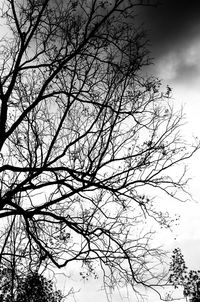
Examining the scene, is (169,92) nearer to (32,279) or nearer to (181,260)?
(32,279)

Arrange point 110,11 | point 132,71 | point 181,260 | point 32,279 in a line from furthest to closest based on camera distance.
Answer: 1. point 181,260
2. point 32,279
3. point 132,71
4. point 110,11

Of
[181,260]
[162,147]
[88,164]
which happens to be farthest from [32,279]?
[181,260]

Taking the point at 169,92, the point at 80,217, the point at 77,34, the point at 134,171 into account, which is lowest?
the point at 80,217

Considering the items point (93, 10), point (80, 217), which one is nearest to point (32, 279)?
point (80, 217)

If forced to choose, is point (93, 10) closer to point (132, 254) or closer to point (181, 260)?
point (132, 254)

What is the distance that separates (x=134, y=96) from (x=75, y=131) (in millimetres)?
1689

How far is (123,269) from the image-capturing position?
863 centimetres

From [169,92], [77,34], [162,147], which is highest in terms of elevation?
[77,34]

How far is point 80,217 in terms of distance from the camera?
8.93 metres

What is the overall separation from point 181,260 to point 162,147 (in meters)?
42.9

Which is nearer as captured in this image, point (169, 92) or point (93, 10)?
point (93, 10)

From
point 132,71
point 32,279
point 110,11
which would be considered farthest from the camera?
point 32,279

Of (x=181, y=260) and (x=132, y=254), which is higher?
(x=181, y=260)

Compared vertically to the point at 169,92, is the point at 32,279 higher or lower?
lower
